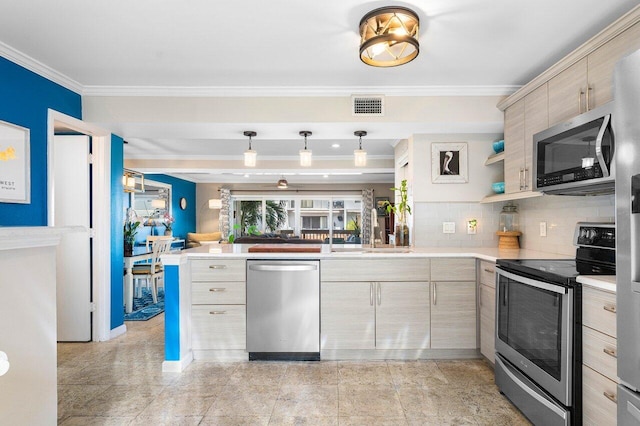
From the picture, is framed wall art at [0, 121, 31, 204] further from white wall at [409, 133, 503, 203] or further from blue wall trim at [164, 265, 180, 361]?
white wall at [409, 133, 503, 203]

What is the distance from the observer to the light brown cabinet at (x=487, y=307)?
2.67 m

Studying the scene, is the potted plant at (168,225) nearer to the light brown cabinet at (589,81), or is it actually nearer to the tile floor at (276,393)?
the tile floor at (276,393)

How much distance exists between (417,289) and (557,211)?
4.08ft

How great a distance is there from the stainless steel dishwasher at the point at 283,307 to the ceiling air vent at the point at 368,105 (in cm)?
138

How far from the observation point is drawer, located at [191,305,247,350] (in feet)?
9.66

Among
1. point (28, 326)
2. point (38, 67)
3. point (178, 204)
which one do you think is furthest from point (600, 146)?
point (178, 204)

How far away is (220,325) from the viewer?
295 cm

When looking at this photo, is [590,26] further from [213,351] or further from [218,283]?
[213,351]

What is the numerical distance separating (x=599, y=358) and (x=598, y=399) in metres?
0.19

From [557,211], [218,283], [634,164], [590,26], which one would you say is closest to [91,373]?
[218,283]

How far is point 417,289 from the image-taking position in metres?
2.95

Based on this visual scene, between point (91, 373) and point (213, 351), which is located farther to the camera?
point (213, 351)

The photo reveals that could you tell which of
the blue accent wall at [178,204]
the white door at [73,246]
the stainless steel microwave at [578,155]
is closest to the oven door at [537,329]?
the stainless steel microwave at [578,155]

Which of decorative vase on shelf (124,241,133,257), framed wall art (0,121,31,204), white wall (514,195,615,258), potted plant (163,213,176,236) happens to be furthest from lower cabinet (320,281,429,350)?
potted plant (163,213,176,236)
